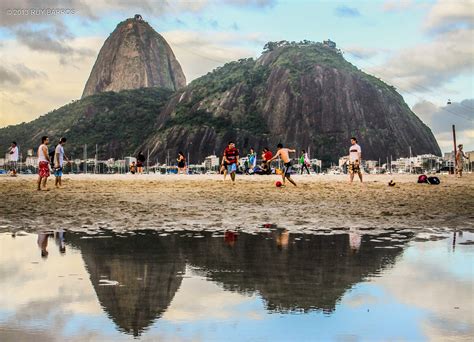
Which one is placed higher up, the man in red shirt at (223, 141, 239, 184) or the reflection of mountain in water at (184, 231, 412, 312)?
the man in red shirt at (223, 141, 239, 184)

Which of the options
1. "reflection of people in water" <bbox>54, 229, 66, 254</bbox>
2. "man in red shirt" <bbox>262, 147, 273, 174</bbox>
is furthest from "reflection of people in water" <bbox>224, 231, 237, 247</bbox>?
"man in red shirt" <bbox>262, 147, 273, 174</bbox>

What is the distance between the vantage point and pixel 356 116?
19888 centimetres

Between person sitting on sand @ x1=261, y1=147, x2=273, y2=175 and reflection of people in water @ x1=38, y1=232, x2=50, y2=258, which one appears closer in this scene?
reflection of people in water @ x1=38, y1=232, x2=50, y2=258

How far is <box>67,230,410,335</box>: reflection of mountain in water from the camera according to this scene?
6882 mm

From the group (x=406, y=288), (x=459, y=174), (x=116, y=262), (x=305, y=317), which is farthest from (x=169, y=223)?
(x=459, y=174)

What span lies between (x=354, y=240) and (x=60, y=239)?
4.78 meters

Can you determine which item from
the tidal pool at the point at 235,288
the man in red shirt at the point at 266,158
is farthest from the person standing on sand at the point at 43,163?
the man in red shirt at the point at 266,158

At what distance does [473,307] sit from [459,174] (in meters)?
38.5

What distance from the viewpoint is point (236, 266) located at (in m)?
9.20

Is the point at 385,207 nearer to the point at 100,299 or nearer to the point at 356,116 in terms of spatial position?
the point at 100,299

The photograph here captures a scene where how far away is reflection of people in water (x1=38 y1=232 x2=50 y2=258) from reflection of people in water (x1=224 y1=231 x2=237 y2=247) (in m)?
2.74

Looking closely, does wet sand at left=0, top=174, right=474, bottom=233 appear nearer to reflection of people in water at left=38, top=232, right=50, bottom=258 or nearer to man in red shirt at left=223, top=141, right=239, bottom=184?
reflection of people in water at left=38, top=232, right=50, bottom=258

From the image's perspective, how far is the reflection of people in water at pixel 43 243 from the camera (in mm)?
10383

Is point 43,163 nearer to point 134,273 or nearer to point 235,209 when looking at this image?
point 235,209
